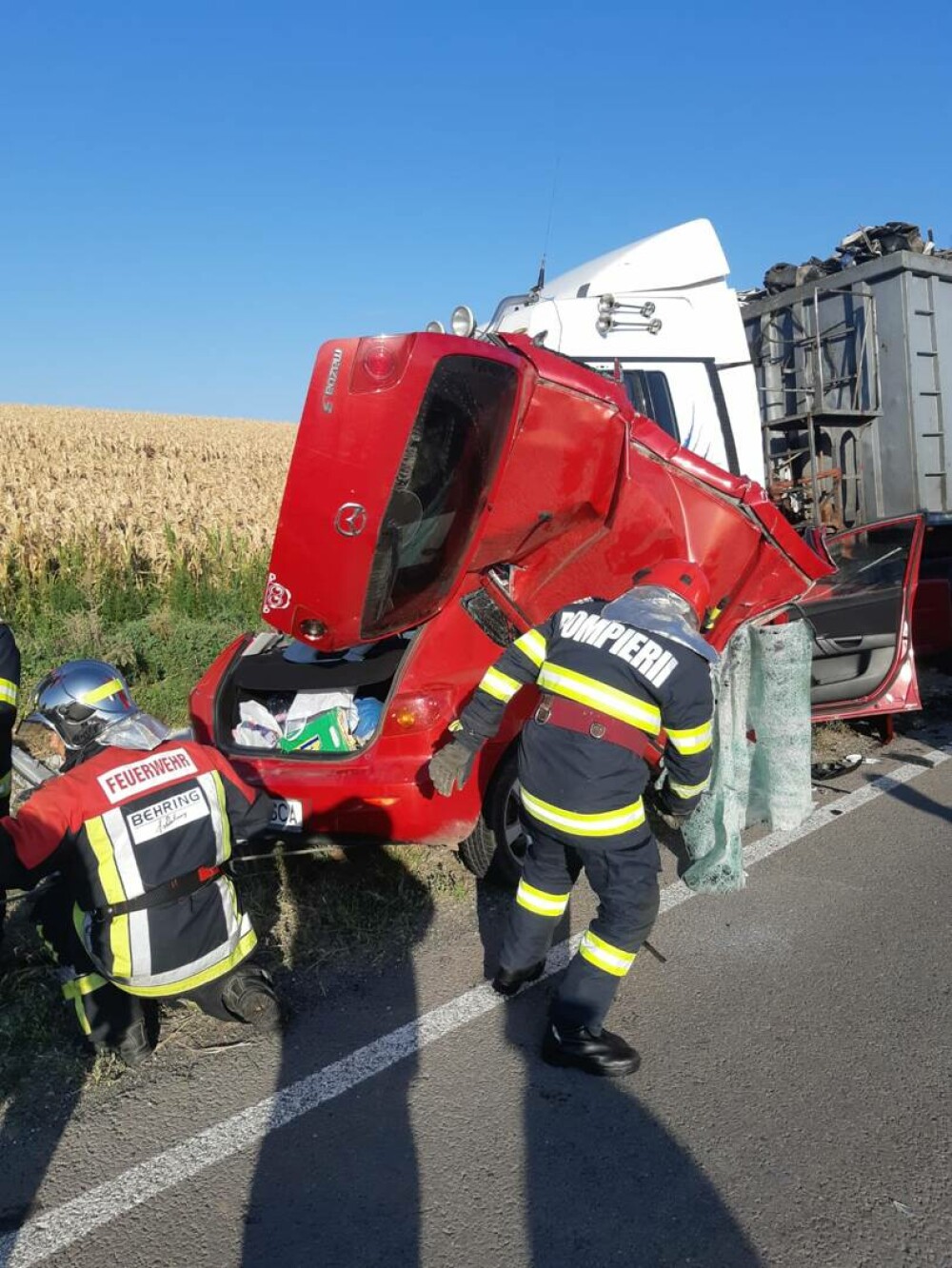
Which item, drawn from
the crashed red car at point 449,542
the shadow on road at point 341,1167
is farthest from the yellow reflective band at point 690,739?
the shadow on road at point 341,1167

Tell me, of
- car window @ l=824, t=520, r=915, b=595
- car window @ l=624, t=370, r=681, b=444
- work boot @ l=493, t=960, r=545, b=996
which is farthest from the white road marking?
car window @ l=624, t=370, r=681, b=444

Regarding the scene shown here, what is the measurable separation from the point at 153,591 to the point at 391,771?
5957 millimetres

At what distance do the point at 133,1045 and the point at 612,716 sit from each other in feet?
6.00

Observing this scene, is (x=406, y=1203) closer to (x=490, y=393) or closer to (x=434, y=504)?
(x=434, y=504)

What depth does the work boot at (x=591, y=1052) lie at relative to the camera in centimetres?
317

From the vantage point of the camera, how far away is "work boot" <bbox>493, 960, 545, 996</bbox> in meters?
3.53

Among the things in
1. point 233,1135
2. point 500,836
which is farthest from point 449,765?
point 233,1135

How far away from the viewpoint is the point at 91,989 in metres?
3.29

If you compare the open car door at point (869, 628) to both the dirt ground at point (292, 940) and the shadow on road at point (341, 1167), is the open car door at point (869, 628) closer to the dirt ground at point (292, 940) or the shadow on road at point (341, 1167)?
the dirt ground at point (292, 940)

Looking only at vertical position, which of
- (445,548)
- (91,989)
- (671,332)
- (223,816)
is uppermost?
(671,332)

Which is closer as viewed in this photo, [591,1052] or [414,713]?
[591,1052]

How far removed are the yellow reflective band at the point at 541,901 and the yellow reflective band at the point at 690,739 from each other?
0.63 metres

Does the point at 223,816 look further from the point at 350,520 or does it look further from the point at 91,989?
the point at 350,520

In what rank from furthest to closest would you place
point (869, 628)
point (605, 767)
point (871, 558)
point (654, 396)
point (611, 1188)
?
point (654, 396), point (871, 558), point (869, 628), point (605, 767), point (611, 1188)
